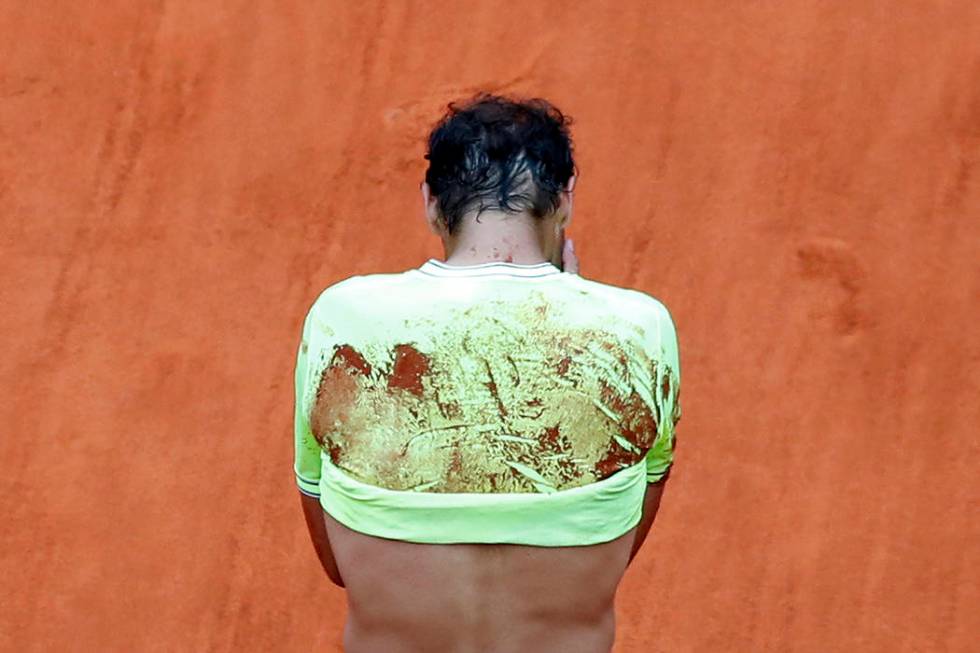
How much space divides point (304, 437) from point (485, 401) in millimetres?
261

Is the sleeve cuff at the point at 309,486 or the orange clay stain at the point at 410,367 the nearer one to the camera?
the orange clay stain at the point at 410,367

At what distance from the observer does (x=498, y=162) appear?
177cm

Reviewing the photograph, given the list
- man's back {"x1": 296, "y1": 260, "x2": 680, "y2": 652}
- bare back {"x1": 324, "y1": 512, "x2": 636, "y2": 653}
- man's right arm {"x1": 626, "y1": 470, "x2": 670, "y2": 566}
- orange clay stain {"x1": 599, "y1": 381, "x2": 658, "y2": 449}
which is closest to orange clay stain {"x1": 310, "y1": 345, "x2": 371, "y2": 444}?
man's back {"x1": 296, "y1": 260, "x2": 680, "y2": 652}

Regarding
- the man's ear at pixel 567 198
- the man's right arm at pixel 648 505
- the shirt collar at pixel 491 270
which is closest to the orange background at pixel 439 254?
the man's right arm at pixel 648 505

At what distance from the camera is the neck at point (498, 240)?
1731 mm

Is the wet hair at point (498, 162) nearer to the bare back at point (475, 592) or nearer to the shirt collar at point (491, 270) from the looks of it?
the shirt collar at point (491, 270)

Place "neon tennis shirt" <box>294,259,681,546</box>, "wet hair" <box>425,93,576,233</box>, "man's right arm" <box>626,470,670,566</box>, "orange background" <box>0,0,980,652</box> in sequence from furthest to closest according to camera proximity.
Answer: "orange background" <box>0,0,980,652</box>
"man's right arm" <box>626,470,670,566</box>
"wet hair" <box>425,93,576,233</box>
"neon tennis shirt" <box>294,259,681,546</box>

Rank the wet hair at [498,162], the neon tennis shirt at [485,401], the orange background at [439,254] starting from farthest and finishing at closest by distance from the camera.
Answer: the orange background at [439,254], the wet hair at [498,162], the neon tennis shirt at [485,401]

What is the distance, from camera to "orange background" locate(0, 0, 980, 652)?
4.07 meters

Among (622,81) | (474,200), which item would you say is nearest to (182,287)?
(622,81)

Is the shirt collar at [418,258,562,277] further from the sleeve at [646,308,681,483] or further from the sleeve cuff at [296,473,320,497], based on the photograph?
the sleeve cuff at [296,473,320,497]

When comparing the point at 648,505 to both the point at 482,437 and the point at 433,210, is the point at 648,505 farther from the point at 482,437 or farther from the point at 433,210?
the point at 433,210

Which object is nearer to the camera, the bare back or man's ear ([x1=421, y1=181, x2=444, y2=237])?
the bare back

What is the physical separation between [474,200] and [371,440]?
11.9 inches
